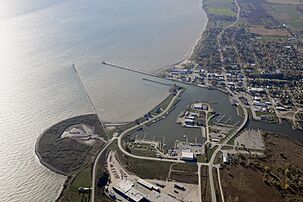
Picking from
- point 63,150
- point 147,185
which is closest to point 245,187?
point 147,185

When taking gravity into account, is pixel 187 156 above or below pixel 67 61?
below

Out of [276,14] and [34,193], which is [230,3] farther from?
[34,193]

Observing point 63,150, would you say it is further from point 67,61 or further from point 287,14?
point 287,14

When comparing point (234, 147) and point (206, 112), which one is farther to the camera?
point (206, 112)

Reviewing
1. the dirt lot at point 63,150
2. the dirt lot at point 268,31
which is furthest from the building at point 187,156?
the dirt lot at point 268,31

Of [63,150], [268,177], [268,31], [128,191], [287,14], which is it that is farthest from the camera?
[287,14]

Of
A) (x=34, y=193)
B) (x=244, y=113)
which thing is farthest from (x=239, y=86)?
(x=34, y=193)
